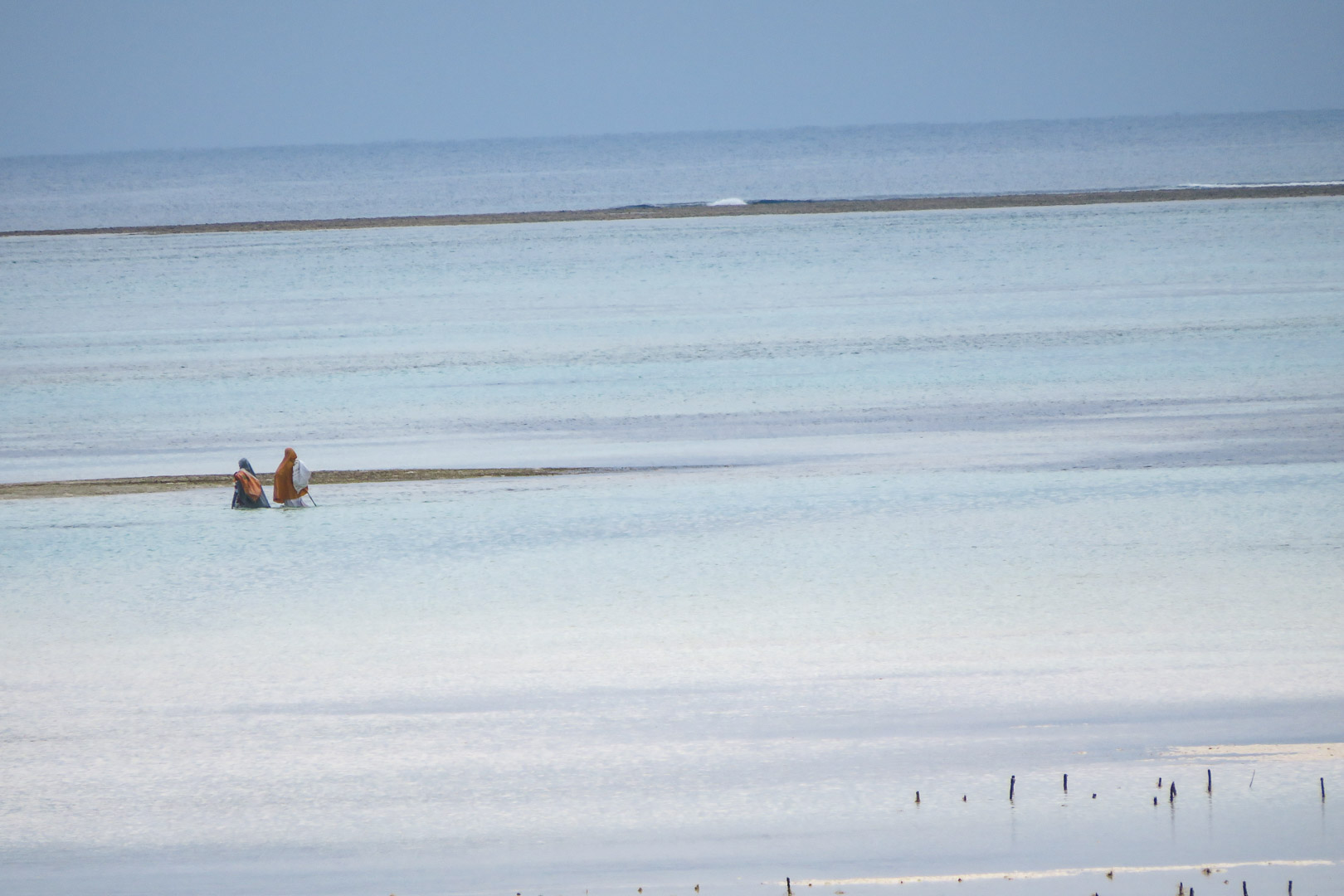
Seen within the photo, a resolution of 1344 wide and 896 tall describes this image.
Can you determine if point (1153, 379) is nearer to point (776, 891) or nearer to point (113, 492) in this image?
point (113, 492)

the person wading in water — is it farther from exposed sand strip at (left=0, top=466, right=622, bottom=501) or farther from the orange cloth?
exposed sand strip at (left=0, top=466, right=622, bottom=501)

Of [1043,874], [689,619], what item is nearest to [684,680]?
[689,619]

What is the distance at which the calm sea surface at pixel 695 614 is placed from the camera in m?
8.63

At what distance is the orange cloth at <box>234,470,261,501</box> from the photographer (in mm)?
17844

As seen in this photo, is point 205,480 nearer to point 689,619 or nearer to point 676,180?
point 689,619

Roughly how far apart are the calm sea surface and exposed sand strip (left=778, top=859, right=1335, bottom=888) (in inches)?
1.1

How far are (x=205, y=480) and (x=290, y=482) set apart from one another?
209 centimetres

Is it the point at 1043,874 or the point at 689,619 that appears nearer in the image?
the point at 1043,874

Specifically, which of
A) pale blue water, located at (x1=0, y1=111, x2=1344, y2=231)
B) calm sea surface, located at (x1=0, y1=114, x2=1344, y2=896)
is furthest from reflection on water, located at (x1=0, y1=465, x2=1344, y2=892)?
pale blue water, located at (x1=0, y1=111, x2=1344, y2=231)

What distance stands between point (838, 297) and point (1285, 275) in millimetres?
10597

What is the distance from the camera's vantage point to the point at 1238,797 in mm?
8734

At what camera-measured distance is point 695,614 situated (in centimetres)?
1309

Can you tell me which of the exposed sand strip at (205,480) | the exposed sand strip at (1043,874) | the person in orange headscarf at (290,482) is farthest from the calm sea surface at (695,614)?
the exposed sand strip at (205,480)

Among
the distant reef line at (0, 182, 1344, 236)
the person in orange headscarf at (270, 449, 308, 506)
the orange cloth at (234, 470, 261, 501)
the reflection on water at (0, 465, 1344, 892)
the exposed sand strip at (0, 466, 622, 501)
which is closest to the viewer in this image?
the reflection on water at (0, 465, 1344, 892)
